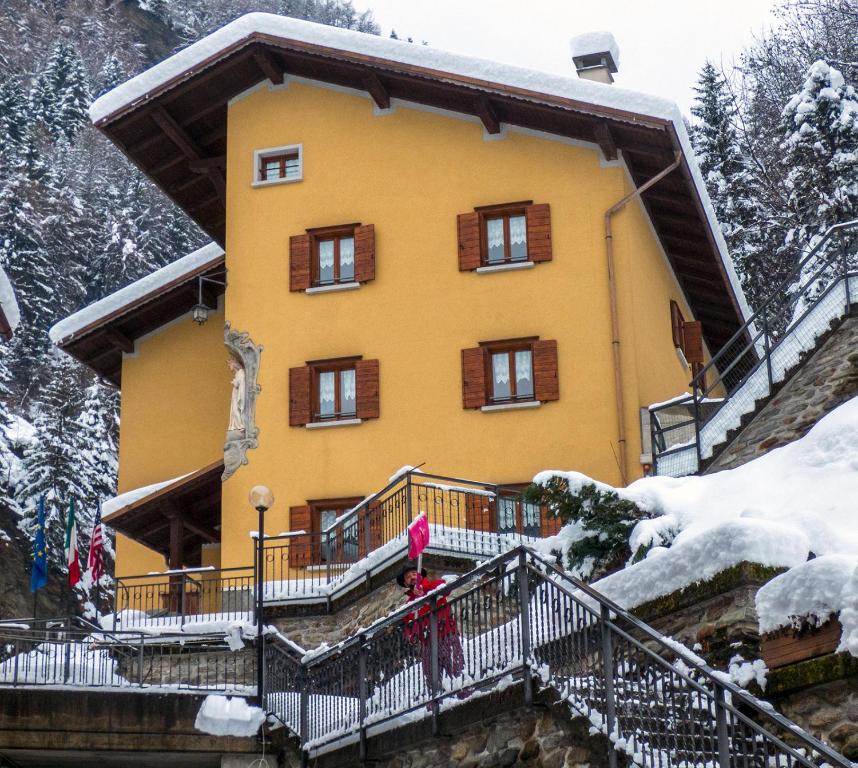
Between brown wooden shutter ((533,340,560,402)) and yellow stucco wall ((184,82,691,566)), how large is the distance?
194 millimetres

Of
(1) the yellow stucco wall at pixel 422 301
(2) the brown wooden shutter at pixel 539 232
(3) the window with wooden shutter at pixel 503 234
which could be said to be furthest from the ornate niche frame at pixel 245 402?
(2) the brown wooden shutter at pixel 539 232

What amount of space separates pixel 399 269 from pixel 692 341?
7.06 meters

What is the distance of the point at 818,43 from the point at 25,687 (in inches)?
1353

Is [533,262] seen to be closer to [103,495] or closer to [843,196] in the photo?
[843,196]

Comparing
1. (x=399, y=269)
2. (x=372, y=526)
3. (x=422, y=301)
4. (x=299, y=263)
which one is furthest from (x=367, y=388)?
(x=372, y=526)

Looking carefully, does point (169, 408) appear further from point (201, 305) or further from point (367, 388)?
point (367, 388)

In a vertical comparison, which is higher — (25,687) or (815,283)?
(815,283)

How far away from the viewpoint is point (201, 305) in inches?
1073

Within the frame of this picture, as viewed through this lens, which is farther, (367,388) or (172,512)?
(172,512)

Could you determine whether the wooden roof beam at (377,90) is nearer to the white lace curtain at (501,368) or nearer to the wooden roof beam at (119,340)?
the white lace curtain at (501,368)

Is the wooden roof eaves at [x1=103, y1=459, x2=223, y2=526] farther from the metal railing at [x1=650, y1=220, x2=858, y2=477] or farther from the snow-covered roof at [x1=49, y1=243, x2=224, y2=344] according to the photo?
the metal railing at [x1=650, y1=220, x2=858, y2=477]

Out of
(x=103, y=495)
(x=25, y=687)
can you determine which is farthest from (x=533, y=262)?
(x=103, y=495)

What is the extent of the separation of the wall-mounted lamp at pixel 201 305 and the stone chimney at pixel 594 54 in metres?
7.87

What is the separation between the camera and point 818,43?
45125 millimetres
